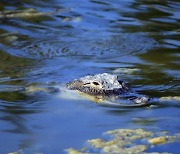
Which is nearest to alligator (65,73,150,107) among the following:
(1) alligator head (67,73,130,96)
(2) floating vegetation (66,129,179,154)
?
(1) alligator head (67,73,130,96)

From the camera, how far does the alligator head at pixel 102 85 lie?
491 cm

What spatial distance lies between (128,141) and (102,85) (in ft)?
3.83

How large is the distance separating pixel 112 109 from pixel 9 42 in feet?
9.80

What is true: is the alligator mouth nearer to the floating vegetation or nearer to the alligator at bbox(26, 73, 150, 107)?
the alligator at bbox(26, 73, 150, 107)

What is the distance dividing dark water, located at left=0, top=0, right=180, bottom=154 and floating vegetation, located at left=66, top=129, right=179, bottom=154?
0.09 m

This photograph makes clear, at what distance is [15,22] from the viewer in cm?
839

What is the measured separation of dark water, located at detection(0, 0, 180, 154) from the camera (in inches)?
165

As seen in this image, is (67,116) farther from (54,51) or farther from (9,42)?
(9,42)

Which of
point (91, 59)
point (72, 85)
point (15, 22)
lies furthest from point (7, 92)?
point (15, 22)

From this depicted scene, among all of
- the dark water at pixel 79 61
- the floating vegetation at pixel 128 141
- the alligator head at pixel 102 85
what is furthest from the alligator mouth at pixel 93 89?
the floating vegetation at pixel 128 141

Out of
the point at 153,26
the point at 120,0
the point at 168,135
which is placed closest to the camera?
the point at 168,135

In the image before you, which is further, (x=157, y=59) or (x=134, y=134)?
(x=157, y=59)

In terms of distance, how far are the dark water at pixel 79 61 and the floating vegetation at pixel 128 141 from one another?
90 mm

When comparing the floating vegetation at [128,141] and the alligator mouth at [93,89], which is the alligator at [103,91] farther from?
the floating vegetation at [128,141]
